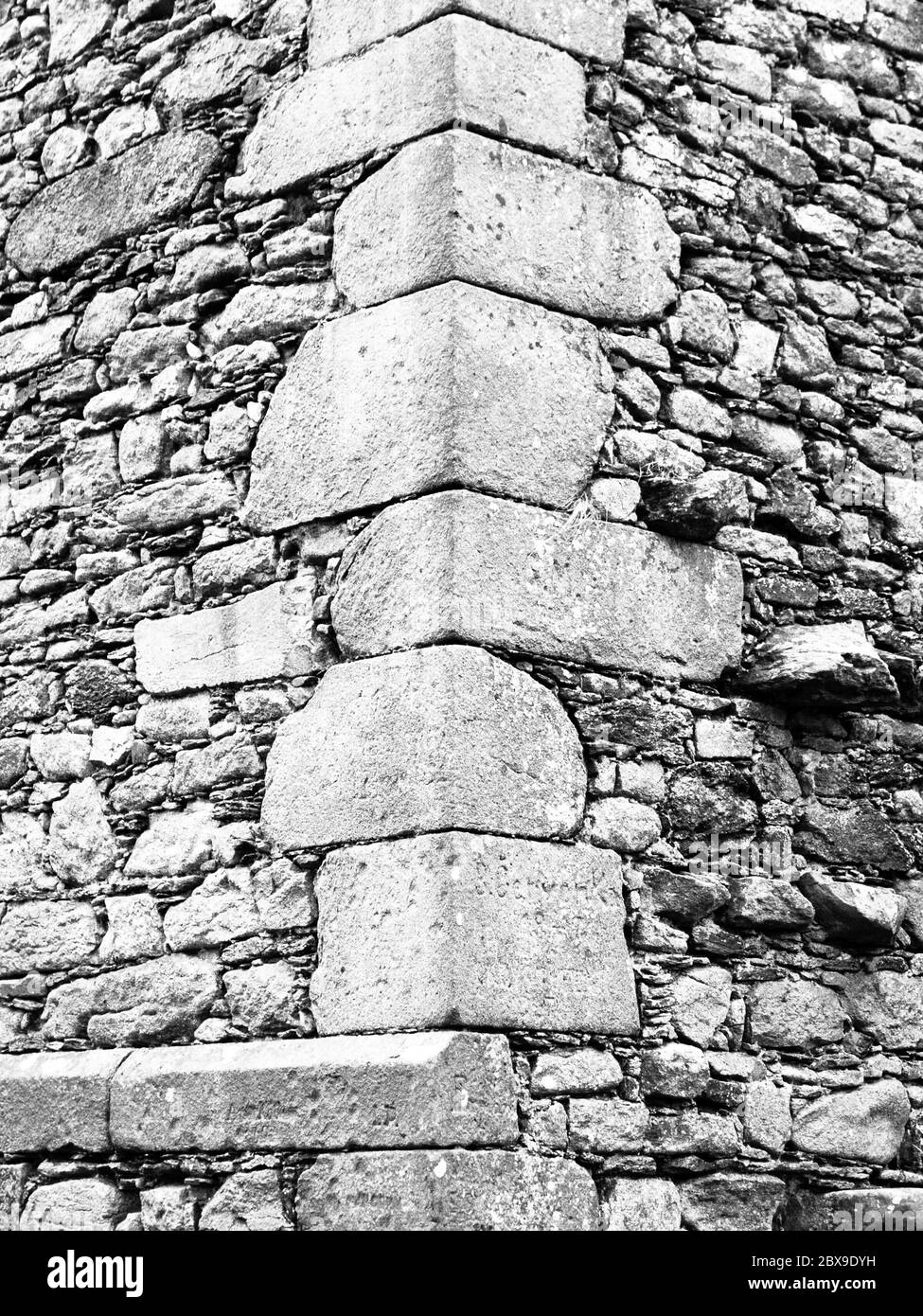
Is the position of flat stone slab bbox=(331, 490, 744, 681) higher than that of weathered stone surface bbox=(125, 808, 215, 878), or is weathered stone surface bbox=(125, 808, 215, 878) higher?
flat stone slab bbox=(331, 490, 744, 681)

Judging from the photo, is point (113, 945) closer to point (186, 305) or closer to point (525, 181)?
point (186, 305)

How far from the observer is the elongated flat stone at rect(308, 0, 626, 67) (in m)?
4.46

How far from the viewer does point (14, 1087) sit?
457 centimetres

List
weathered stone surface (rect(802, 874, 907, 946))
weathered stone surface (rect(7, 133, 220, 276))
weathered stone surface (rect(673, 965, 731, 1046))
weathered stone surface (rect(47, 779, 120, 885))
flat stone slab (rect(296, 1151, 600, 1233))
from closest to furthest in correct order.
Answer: flat stone slab (rect(296, 1151, 600, 1233)) < weathered stone surface (rect(673, 965, 731, 1046)) < weathered stone surface (rect(802, 874, 907, 946)) < weathered stone surface (rect(47, 779, 120, 885)) < weathered stone surface (rect(7, 133, 220, 276))

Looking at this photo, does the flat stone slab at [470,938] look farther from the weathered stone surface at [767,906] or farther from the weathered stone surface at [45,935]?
the weathered stone surface at [45,935]

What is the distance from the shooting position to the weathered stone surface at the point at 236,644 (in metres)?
4.35

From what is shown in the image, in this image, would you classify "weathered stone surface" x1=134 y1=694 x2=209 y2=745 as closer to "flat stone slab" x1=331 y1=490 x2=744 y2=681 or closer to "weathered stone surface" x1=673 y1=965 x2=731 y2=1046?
"flat stone slab" x1=331 y1=490 x2=744 y2=681

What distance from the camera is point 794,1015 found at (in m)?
4.47

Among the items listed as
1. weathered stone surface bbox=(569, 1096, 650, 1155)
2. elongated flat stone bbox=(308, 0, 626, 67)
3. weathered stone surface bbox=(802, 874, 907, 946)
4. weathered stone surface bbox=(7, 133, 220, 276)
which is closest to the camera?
weathered stone surface bbox=(569, 1096, 650, 1155)

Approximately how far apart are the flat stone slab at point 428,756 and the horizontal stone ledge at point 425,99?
1332 mm

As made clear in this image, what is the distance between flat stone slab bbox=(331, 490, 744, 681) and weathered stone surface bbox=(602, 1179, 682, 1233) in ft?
3.91

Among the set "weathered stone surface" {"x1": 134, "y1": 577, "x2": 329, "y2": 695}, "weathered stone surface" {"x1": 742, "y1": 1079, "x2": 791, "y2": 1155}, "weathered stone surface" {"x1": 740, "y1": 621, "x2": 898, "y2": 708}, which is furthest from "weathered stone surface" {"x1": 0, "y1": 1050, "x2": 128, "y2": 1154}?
"weathered stone surface" {"x1": 740, "y1": 621, "x2": 898, "y2": 708}

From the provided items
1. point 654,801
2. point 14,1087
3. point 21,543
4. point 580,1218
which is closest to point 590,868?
point 654,801

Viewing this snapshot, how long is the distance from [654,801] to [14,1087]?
1771 mm
